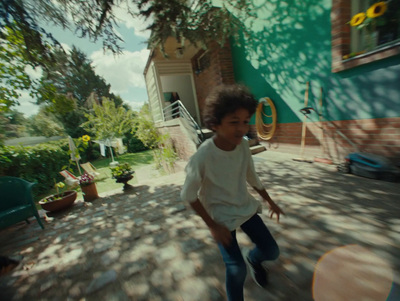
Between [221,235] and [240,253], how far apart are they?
0.25m

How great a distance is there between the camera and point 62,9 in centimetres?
356

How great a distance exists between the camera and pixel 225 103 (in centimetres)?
130

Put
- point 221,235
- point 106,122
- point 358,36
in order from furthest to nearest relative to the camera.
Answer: point 106,122
point 358,36
point 221,235

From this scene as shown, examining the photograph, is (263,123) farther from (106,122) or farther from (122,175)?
(106,122)

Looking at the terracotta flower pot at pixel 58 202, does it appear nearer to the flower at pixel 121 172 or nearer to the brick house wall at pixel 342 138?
the flower at pixel 121 172

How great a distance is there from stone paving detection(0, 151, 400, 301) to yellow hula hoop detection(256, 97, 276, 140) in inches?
90.0

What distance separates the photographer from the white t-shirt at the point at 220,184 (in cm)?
126

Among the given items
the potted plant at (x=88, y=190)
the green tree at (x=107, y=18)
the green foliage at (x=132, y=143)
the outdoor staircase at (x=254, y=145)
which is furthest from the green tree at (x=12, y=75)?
the green foliage at (x=132, y=143)

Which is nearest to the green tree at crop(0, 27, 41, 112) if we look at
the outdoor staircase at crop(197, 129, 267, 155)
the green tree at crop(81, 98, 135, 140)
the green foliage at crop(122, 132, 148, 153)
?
the outdoor staircase at crop(197, 129, 267, 155)

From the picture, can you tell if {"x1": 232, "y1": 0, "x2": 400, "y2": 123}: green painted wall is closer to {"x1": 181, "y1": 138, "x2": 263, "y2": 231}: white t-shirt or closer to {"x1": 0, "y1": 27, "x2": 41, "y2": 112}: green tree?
{"x1": 181, "y1": 138, "x2": 263, "y2": 231}: white t-shirt

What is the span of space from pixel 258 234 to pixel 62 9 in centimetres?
500

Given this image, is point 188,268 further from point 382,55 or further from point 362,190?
point 382,55

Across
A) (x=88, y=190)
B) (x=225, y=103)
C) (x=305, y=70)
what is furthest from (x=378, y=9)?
(x=88, y=190)

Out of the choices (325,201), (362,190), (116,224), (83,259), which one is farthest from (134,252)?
(362,190)
